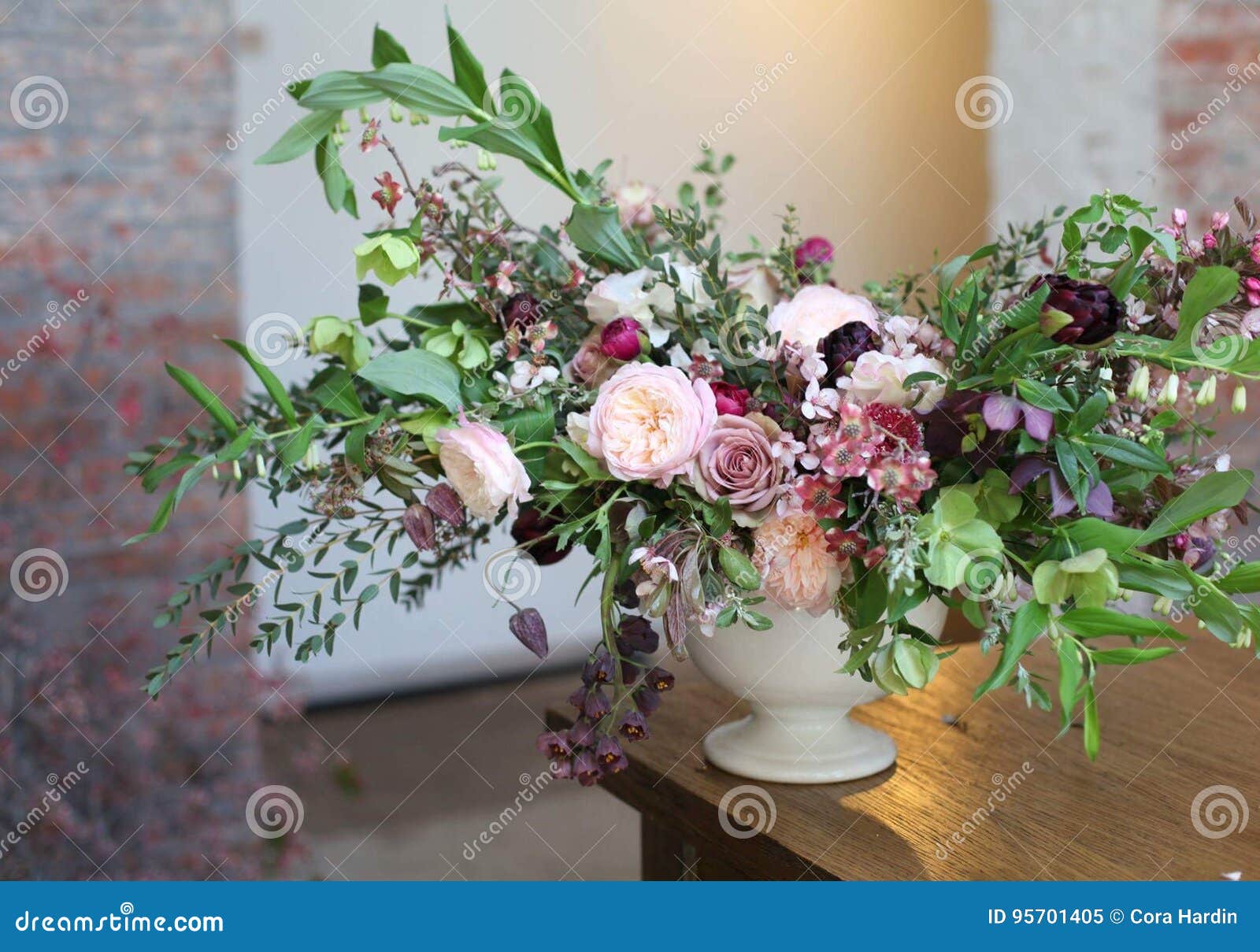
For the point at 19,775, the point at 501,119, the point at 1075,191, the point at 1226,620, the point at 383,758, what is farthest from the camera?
the point at 383,758

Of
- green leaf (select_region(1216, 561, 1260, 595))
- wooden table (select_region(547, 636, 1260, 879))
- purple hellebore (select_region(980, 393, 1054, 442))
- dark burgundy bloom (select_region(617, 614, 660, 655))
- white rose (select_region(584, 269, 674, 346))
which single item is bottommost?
wooden table (select_region(547, 636, 1260, 879))

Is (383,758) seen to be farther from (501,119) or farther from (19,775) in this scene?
(501,119)

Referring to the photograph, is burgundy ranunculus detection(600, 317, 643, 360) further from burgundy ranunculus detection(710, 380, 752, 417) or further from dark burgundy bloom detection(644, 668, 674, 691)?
dark burgundy bloom detection(644, 668, 674, 691)

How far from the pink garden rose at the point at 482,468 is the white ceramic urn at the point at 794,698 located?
0.21 metres

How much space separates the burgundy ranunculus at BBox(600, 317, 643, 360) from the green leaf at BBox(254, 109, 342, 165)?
0.25m

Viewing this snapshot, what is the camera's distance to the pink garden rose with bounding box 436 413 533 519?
71cm

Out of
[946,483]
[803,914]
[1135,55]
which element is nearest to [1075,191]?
[1135,55]

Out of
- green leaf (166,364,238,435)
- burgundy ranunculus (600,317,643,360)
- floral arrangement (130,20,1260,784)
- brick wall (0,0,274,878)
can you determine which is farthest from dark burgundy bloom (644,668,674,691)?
brick wall (0,0,274,878)

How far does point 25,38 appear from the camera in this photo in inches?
77.7

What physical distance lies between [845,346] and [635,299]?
15 centimetres

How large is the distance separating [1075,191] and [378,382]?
1.96 meters

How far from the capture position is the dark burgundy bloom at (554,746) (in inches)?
29.7

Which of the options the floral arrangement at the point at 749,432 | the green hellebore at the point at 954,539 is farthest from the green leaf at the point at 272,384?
the green hellebore at the point at 954,539

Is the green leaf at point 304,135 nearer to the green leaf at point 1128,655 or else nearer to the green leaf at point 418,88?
the green leaf at point 418,88
